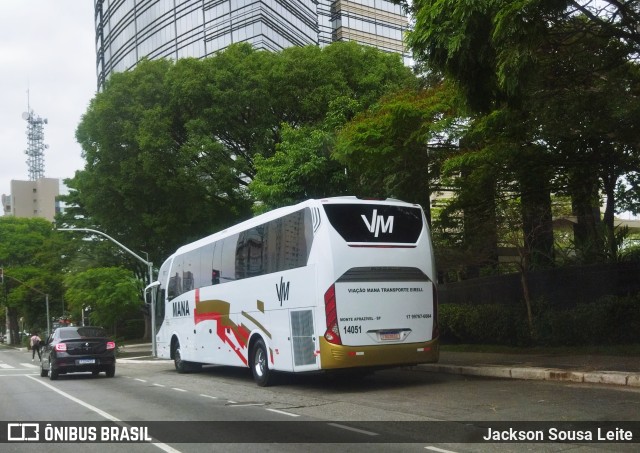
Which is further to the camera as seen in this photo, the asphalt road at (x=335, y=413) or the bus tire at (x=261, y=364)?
the bus tire at (x=261, y=364)

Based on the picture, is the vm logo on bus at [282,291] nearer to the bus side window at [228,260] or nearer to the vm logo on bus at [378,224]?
the vm logo on bus at [378,224]

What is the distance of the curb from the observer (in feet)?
39.6

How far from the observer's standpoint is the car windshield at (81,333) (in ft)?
68.5

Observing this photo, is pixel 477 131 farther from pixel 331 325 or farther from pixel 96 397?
pixel 96 397

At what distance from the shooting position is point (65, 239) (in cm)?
4931

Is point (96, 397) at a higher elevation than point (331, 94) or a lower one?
lower

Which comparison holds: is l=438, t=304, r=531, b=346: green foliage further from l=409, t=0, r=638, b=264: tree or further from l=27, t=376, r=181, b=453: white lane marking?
l=27, t=376, r=181, b=453: white lane marking

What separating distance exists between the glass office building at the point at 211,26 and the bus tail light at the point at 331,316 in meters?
36.8

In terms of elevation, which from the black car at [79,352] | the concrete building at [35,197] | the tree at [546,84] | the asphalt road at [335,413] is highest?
the concrete building at [35,197]

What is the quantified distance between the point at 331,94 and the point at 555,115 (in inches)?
640

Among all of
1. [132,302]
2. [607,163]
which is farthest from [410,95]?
[132,302]

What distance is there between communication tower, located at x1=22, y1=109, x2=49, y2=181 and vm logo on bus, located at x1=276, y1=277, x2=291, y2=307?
161m

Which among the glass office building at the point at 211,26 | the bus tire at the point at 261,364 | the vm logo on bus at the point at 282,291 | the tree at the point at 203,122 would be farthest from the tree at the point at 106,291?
the vm logo on bus at the point at 282,291

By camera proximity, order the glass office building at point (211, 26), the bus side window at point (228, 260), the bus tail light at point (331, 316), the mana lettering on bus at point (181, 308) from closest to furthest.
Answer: the bus tail light at point (331, 316)
the bus side window at point (228, 260)
the mana lettering on bus at point (181, 308)
the glass office building at point (211, 26)
